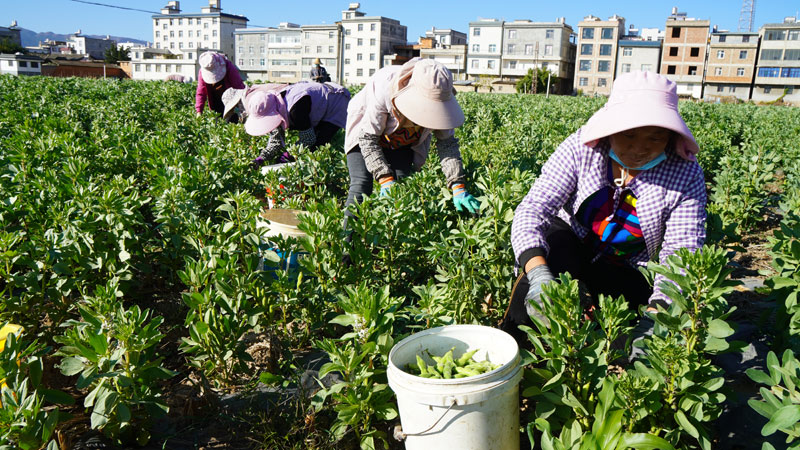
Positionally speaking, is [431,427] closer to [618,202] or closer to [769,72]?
[618,202]

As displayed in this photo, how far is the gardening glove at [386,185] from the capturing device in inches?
131

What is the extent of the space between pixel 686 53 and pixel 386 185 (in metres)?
67.7

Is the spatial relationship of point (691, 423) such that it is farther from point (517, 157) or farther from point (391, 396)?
→ point (517, 157)

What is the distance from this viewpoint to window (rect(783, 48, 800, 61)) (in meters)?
58.8

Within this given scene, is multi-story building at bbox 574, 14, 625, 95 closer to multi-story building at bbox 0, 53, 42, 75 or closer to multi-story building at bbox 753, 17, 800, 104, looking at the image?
multi-story building at bbox 753, 17, 800, 104

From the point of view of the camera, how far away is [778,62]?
5966cm

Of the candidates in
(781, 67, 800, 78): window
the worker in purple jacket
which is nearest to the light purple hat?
the worker in purple jacket

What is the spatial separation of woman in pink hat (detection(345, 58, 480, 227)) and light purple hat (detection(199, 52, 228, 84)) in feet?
11.1

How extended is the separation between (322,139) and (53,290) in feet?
11.2

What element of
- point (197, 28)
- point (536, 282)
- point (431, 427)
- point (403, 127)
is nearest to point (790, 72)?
point (403, 127)

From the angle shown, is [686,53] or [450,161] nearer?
[450,161]

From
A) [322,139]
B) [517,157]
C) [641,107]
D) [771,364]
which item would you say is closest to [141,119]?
→ [322,139]

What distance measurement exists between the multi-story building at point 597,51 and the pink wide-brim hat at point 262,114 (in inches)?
2498

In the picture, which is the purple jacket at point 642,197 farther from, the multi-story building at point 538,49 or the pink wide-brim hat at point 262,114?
the multi-story building at point 538,49
